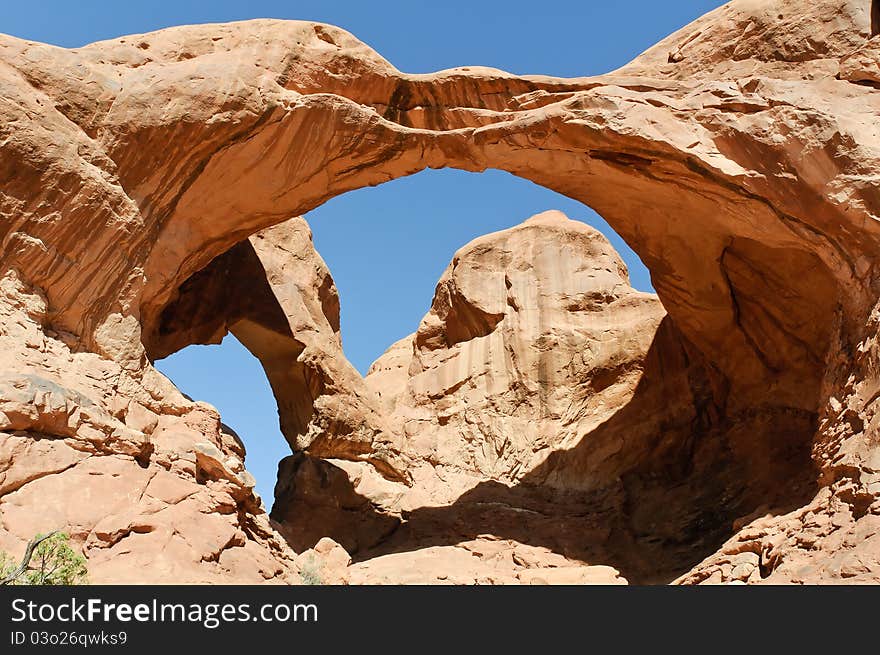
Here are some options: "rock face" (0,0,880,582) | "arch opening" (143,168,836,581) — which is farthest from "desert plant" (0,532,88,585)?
"arch opening" (143,168,836,581)

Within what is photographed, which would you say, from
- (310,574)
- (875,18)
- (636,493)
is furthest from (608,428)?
(875,18)

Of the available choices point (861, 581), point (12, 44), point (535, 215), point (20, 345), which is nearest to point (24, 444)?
point (20, 345)

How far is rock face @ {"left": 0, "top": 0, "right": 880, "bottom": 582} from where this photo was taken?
12047mm

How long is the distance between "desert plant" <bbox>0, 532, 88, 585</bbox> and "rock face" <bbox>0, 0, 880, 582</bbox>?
57 centimetres

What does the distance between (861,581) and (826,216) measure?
16.1 ft

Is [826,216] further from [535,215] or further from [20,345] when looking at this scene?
[535,215]

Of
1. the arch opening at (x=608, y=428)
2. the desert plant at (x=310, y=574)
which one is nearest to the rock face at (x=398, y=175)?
the arch opening at (x=608, y=428)

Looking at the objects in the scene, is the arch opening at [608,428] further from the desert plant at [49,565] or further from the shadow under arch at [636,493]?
the desert plant at [49,565]

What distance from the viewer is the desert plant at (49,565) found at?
362 inches

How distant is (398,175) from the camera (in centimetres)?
1611

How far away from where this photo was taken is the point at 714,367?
18.5 metres

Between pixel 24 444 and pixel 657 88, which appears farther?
pixel 657 88

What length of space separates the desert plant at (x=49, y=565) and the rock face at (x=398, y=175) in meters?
0.57

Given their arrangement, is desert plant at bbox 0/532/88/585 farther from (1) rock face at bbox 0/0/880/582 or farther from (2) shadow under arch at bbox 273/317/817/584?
(2) shadow under arch at bbox 273/317/817/584
